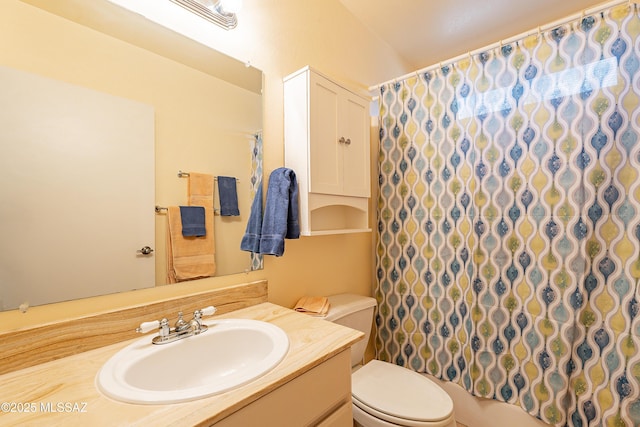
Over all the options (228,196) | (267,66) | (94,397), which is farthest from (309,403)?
(267,66)

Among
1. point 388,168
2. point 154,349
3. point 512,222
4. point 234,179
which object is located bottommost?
point 154,349

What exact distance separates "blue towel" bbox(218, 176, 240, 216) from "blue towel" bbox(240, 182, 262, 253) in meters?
0.07

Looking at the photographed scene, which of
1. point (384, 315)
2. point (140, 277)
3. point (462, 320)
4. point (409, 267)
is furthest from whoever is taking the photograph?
point (384, 315)

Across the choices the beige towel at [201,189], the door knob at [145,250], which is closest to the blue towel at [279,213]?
the beige towel at [201,189]

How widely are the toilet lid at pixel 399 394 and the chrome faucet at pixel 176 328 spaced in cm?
72

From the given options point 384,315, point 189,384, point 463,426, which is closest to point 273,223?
point 189,384

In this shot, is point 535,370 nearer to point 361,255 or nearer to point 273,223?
point 361,255

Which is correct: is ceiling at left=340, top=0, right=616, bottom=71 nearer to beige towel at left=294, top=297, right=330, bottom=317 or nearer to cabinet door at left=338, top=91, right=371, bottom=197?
cabinet door at left=338, top=91, right=371, bottom=197

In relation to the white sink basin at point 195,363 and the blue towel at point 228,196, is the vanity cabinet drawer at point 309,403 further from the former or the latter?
the blue towel at point 228,196

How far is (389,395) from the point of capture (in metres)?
1.16

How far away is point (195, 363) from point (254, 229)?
0.53 meters

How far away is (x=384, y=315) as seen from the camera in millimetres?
1809

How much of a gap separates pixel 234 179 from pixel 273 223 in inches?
9.7

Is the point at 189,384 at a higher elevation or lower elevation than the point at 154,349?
lower
